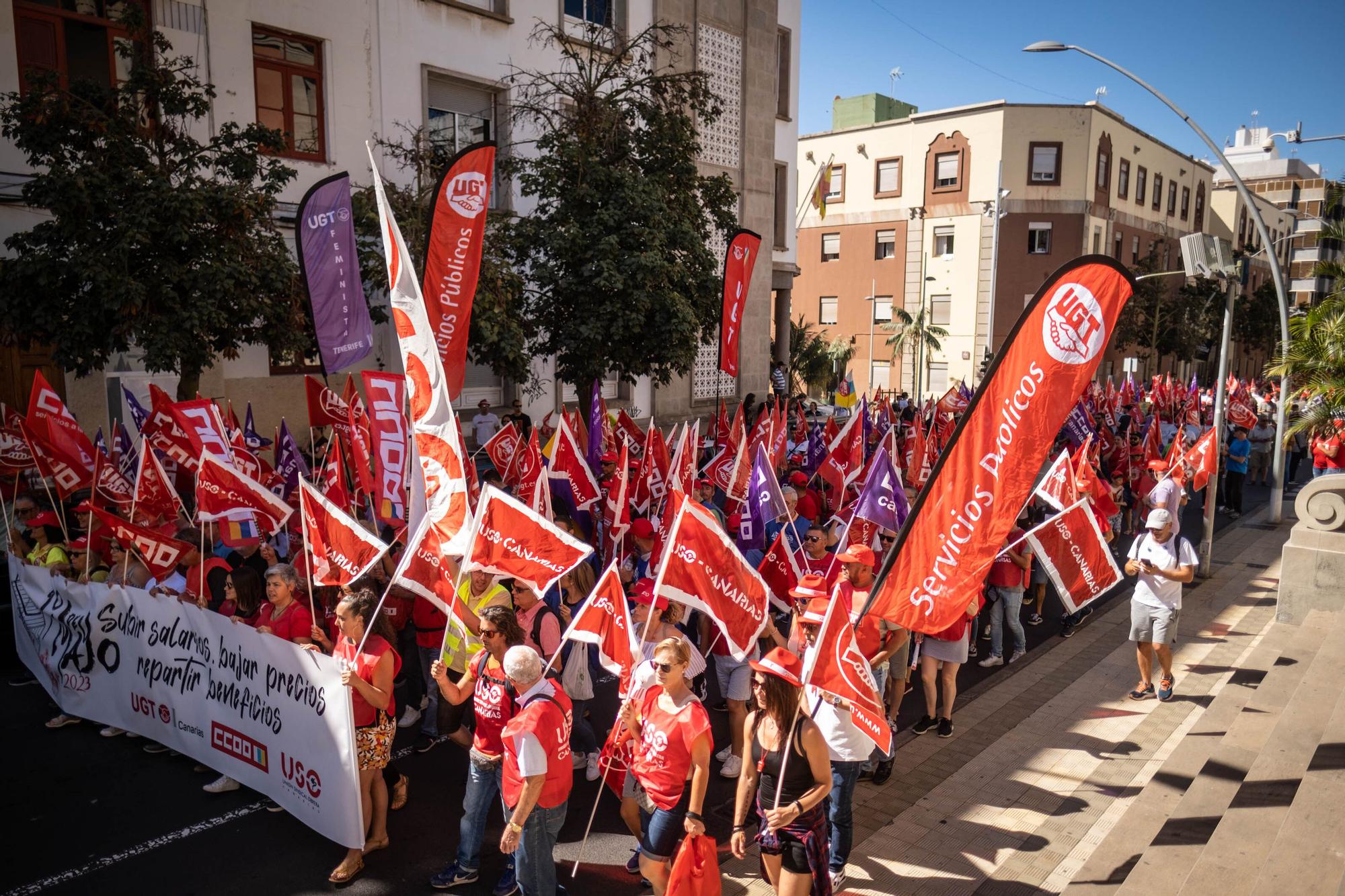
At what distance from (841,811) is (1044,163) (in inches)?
1651

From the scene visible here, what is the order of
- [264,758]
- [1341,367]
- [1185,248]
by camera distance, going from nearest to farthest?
[264,758] → [1341,367] → [1185,248]

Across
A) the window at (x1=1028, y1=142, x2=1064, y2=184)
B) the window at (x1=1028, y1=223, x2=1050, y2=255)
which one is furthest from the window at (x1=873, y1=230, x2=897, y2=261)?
the window at (x1=1028, y1=142, x2=1064, y2=184)

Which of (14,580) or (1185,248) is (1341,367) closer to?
(1185,248)

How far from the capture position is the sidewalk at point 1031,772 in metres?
5.64

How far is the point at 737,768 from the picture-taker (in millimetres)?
6750

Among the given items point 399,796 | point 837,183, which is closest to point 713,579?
point 399,796

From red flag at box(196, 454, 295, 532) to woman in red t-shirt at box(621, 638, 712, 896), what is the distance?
154 inches

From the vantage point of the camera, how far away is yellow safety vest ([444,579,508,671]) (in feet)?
18.0

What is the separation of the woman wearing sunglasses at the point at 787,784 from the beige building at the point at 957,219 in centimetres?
3471

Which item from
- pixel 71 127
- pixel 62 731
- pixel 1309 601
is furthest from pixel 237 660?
pixel 1309 601

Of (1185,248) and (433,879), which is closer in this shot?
(433,879)

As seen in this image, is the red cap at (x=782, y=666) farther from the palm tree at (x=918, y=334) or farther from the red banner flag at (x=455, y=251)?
the palm tree at (x=918, y=334)

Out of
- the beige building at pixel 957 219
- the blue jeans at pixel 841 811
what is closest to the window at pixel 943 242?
the beige building at pixel 957 219

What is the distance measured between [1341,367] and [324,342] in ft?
41.6
